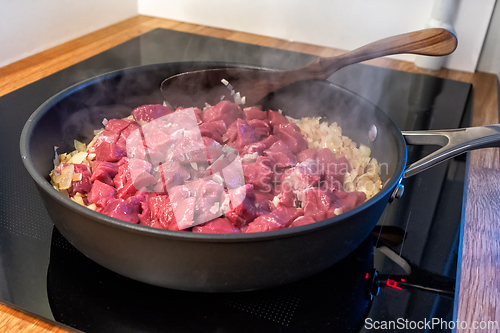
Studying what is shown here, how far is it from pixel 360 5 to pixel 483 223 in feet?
4.85

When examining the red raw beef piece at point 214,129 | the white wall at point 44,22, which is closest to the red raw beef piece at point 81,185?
the red raw beef piece at point 214,129

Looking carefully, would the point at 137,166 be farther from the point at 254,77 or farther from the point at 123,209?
the point at 254,77

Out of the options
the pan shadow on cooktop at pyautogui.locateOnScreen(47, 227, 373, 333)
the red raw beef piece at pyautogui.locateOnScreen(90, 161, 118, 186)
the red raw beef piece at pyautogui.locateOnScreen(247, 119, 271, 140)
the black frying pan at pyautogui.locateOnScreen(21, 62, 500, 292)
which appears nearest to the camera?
the black frying pan at pyautogui.locateOnScreen(21, 62, 500, 292)

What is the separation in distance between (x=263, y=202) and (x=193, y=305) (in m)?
0.36

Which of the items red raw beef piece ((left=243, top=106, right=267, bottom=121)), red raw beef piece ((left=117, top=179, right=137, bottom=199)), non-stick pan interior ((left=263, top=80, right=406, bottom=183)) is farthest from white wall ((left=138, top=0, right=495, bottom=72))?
red raw beef piece ((left=117, top=179, right=137, bottom=199))

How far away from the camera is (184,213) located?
102 cm

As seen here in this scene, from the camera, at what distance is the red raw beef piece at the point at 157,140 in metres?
1.36

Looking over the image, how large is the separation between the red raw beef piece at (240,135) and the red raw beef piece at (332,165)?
0.87 feet

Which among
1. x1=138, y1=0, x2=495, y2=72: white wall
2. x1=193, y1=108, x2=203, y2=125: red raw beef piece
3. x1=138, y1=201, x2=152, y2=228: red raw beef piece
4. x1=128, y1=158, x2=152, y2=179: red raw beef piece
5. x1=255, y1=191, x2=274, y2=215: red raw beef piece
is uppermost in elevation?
x1=138, y1=0, x2=495, y2=72: white wall

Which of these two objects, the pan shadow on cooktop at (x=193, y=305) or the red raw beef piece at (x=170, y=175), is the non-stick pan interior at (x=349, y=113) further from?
the red raw beef piece at (x=170, y=175)

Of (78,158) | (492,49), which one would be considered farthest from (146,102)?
(492,49)

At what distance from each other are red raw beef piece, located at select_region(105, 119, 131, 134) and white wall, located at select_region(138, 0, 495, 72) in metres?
1.42

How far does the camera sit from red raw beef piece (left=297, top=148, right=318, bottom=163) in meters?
1.43

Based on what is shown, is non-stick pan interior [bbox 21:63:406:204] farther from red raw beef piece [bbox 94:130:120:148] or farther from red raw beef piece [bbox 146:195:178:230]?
red raw beef piece [bbox 146:195:178:230]
